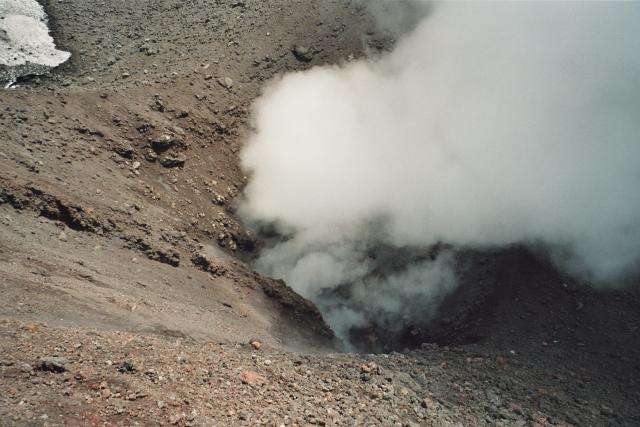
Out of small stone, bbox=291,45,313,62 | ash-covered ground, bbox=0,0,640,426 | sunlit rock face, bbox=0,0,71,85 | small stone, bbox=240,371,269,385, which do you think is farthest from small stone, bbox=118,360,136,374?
small stone, bbox=291,45,313,62

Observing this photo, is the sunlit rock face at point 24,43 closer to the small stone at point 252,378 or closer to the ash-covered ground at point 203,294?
the ash-covered ground at point 203,294

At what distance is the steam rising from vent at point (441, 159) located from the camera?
1146cm

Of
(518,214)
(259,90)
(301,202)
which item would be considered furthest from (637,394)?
(259,90)

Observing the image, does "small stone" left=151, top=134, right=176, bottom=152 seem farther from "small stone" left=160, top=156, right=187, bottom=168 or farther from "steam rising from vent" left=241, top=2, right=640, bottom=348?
"steam rising from vent" left=241, top=2, right=640, bottom=348

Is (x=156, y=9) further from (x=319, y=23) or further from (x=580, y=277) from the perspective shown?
(x=580, y=277)

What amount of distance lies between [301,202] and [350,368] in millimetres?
6296

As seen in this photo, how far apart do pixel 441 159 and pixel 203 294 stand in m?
7.57

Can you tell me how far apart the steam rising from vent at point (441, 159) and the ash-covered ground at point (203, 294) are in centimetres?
69

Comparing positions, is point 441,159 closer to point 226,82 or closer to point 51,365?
point 226,82

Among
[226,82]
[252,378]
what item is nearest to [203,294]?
[252,378]

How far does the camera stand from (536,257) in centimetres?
1049

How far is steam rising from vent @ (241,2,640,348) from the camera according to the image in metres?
11.5

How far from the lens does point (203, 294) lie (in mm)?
9070

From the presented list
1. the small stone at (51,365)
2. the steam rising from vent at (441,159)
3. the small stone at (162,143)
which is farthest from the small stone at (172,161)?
the small stone at (51,365)
